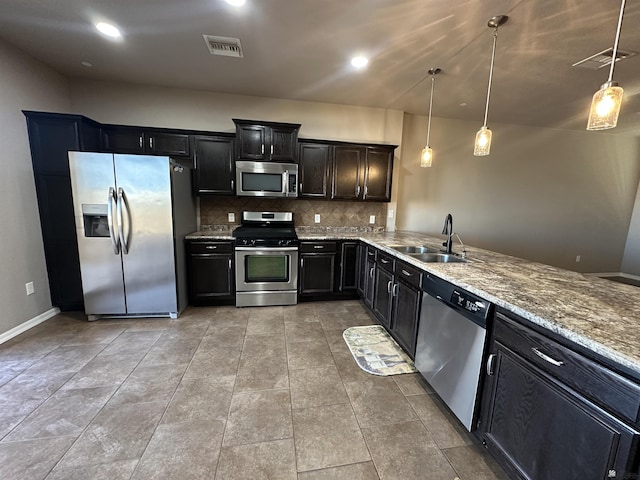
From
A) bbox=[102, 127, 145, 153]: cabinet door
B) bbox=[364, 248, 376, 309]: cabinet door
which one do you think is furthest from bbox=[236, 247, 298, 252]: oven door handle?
bbox=[102, 127, 145, 153]: cabinet door

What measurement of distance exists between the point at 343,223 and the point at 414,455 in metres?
3.15

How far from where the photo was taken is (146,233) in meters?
2.97

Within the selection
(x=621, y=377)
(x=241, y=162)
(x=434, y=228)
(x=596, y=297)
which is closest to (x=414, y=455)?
(x=621, y=377)

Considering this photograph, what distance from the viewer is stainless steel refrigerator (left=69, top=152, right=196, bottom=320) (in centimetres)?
282

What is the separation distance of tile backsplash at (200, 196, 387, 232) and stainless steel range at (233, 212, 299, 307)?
20.3 inches

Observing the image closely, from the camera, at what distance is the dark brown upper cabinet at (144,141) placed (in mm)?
3330

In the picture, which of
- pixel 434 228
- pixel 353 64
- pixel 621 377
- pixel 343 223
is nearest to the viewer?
pixel 621 377

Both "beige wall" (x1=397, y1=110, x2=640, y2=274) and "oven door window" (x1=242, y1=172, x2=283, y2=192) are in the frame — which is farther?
"beige wall" (x1=397, y1=110, x2=640, y2=274)

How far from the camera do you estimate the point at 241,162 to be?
11.5ft

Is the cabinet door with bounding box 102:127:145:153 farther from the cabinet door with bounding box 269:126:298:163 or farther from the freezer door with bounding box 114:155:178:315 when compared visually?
the cabinet door with bounding box 269:126:298:163

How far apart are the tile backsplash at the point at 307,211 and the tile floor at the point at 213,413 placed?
5.74 feet

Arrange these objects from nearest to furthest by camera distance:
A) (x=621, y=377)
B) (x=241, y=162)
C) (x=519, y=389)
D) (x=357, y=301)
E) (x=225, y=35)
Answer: (x=621, y=377)
(x=519, y=389)
(x=225, y=35)
(x=241, y=162)
(x=357, y=301)

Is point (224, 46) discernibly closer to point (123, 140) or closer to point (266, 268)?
point (123, 140)

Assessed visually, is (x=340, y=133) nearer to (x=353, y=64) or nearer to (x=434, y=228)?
(x=353, y=64)
